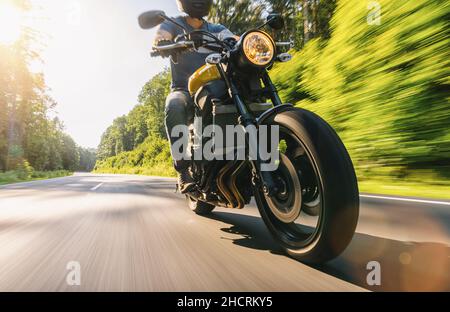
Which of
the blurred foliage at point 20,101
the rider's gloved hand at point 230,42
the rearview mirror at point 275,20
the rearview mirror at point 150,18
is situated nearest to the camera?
the rearview mirror at point 150,18

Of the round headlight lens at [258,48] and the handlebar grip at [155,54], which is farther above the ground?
the handlebar grip at [155,54]

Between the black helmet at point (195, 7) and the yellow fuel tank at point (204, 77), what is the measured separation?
75 centimetres

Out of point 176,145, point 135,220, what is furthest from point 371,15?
point 135,220

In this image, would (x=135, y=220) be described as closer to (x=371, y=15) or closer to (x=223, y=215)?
(x=223, y=215)

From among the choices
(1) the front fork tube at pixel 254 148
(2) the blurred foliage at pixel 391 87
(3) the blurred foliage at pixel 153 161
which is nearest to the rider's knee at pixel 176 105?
(1) the front fork tube at pixel 254 148

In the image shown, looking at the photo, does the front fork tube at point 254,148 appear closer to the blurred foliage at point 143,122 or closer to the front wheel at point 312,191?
the front wheel at point 312,191

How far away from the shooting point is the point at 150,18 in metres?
2.66

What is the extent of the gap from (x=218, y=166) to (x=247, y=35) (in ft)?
3.48

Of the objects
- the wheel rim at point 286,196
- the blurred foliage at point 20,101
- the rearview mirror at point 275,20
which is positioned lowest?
the wheel rim at point 286,196

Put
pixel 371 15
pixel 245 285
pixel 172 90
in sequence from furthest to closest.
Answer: pixel 371 15 → pixel 172 90 → pixel 245 285

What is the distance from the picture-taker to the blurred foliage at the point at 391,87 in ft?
17.3

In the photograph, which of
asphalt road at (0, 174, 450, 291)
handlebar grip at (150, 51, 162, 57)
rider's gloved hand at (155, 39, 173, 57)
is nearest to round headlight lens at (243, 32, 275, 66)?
rider's gloved hand at (155, 39, 173, 57)
